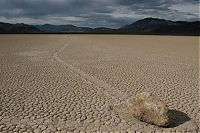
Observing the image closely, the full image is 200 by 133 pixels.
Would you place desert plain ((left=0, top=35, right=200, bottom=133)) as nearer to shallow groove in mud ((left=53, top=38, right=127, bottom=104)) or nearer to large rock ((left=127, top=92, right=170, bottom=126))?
shallow groove in mud ((left=53, top=38, right=127, bottom=104))

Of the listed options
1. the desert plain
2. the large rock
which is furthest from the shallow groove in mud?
the large rock

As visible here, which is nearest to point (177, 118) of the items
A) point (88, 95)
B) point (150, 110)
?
point (150, 110)

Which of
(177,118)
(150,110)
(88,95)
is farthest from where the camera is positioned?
(88,95)

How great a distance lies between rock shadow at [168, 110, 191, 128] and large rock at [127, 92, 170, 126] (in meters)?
0.31

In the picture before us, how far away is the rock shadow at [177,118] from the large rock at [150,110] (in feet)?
1.01

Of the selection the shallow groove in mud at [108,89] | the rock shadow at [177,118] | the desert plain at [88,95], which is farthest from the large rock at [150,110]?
the shallow groove in mud at [108,89]

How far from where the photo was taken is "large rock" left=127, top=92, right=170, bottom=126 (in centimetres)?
522

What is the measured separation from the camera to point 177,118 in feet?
19.1

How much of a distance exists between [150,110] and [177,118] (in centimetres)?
88

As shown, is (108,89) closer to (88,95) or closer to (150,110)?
(88,95)

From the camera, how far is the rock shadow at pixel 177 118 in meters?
5.53

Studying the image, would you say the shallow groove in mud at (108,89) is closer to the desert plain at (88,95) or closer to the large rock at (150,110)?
the desert plain at (88,95)

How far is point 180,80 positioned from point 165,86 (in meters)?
1.18

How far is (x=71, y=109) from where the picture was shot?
6.29m
